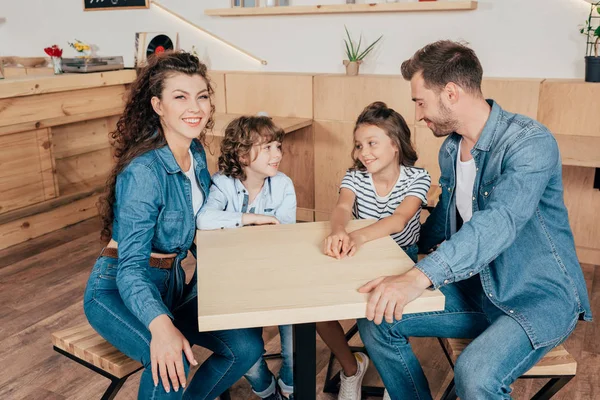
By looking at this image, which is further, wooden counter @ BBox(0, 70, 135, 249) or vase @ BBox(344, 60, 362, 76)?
vase @ BBox(344, 60, 362, 76)

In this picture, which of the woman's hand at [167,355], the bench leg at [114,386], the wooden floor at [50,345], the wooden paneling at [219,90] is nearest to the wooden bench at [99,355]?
the bench leg at [114,386]

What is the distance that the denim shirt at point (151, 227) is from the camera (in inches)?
61.2

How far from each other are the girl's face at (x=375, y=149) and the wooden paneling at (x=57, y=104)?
8.24 ft

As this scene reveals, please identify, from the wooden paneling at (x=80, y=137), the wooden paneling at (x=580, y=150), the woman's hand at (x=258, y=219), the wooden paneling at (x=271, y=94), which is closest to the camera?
the woman's hand at (x=258, y=219)

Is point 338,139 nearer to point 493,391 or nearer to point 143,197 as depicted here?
point 143,197

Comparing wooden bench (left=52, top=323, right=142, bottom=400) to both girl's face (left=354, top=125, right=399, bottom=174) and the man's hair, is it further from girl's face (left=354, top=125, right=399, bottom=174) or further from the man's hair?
the man's hair

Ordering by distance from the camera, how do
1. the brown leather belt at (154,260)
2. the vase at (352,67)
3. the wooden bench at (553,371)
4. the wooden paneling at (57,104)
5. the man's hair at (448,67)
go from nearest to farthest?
the wooden bench at (553,371) → the man's hair at (448,67) → the brown leather belt at (154,260) → the wooden paneling at (57,104) → the vase at (352,67)

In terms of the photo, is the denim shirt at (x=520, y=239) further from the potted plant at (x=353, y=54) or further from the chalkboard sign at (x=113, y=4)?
the chalkboard sign at (x=113, y=4)

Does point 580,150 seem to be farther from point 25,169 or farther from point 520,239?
point 25,169

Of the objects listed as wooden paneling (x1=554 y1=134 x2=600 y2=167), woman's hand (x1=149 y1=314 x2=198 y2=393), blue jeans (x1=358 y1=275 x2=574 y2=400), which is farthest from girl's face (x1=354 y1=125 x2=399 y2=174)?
wooden paneling (x1=554 y1=134 x2=600 y2=167)

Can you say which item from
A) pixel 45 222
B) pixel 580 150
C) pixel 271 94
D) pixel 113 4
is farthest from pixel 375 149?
pixel 113 4

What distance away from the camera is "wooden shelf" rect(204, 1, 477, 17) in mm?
3551

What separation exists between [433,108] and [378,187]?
508 mm

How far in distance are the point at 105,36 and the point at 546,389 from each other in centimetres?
469
